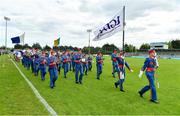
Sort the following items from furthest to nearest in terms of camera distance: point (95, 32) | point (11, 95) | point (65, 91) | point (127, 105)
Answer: point (95, 32), point (65, 91), point (11, 95), point (127, 105)

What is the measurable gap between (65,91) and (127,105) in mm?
4056

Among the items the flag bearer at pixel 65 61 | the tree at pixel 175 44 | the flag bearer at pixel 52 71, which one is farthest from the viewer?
the tree at pixel 175 44

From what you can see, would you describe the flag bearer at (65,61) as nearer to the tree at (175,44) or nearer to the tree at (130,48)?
the tree at (175,44)

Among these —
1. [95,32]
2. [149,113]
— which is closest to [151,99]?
[149,113]

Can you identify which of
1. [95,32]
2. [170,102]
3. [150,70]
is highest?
[95,32]

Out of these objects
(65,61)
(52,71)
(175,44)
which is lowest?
(52,71)

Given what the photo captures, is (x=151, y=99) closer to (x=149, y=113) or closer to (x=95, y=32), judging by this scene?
(x=149, y=113)

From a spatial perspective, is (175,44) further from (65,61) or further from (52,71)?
(52,71)

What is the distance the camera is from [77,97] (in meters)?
12.4

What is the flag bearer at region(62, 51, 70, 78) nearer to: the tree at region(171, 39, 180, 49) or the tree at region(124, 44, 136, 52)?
the tree at region(171, 39, 180, 49)

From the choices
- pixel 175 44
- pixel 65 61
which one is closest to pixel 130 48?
pixel 175 44

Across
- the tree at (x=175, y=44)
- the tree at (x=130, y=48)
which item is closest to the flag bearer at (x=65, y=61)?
the tree at (x=175, y=44)

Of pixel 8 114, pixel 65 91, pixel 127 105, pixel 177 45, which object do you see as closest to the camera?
pixel 8 114

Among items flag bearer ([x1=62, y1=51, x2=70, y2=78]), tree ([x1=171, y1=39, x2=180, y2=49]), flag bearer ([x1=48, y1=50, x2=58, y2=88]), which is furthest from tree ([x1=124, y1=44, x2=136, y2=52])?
flag bearer ([x1=48, y1=50, x2=58, y2=88])
